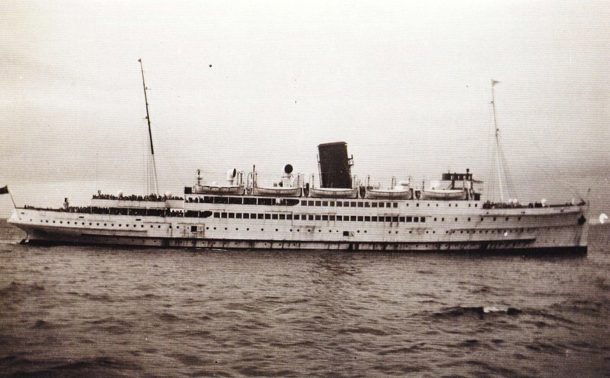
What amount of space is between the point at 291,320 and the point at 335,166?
23.6 meters

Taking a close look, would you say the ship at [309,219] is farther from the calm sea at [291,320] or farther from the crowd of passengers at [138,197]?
the calm sea at [291,320]

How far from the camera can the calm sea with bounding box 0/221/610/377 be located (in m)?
11.3

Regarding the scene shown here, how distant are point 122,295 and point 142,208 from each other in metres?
18.6

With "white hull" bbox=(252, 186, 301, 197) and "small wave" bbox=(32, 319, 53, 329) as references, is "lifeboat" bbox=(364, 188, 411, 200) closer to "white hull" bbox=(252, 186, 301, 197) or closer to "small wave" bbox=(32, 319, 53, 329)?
"white hull" bbox=(252, 186, 301, 197)

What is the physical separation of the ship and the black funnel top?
58 centimetres

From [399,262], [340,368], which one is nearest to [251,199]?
[399,262]

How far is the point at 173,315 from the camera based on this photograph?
15.2 m

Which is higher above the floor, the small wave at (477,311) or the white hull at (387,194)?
the white hull at (387,194)

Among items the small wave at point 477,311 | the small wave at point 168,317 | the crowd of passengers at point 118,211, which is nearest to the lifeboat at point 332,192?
the crowd of passengers at point 118,211

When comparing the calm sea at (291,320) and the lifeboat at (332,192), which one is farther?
the lifeboat at (332,192)

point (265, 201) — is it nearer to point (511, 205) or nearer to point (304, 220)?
point (304, 220)

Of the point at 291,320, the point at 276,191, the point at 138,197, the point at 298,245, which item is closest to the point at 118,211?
the point at 138,197

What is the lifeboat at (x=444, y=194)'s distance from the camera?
3631cm

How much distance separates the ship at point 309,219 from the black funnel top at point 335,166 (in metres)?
0.58
